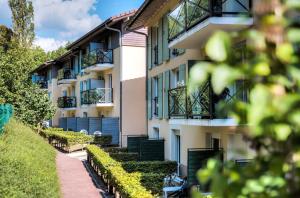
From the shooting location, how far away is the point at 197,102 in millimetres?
12797

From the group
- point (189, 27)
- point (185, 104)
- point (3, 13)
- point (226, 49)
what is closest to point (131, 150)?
point (185, 104)

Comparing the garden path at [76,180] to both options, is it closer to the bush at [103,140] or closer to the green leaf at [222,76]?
the bush at [103,140]

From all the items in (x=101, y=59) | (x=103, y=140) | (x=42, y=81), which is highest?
(x=42, y=81)

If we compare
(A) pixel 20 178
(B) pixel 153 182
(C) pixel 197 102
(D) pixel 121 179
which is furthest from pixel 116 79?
(A) pixel 20 178

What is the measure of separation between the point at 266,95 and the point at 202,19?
1009cm

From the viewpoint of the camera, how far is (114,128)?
93.5ft

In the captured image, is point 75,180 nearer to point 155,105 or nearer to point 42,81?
point 155,105

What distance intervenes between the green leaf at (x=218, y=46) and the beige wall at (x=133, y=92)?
2627cm

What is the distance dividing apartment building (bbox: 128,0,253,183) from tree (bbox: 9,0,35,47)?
110ft

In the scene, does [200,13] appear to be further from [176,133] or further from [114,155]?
[114,155]

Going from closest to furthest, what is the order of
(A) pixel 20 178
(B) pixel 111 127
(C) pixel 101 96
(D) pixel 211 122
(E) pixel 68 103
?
(A) pixel 20 178 → (D) pixel 211 122 → (B) pixel 111 127 → (C) pixel 101 96 → (E) pixel 68 103

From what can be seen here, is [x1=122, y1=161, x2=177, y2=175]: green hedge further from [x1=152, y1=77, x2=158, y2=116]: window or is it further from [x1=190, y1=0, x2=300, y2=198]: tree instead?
[x1=190, y1=0, x2=300, y2=198]: tree

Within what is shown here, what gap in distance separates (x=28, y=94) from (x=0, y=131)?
22.2 meters

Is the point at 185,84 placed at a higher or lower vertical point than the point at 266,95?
higher
